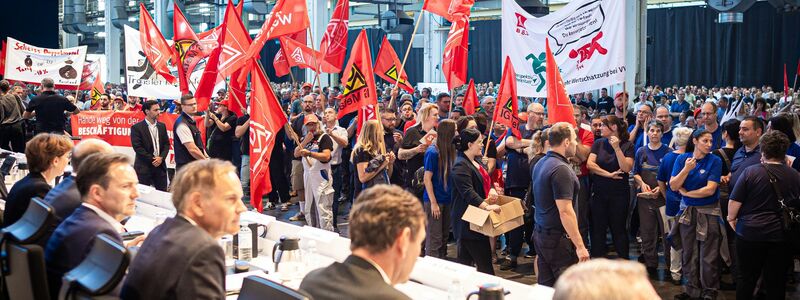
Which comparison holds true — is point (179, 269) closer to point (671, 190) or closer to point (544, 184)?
point (544, 184)

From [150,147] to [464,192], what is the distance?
4922 mm

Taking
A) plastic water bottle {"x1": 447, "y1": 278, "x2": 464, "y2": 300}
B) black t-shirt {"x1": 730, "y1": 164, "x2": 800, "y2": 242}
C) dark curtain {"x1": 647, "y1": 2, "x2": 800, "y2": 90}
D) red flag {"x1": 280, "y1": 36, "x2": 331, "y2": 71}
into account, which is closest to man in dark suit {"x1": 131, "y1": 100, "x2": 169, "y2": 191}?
red flag {"x1": 280, "y1": 36, "x2": 331, "y2": 71}

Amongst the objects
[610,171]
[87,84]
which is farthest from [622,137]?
[87,84]

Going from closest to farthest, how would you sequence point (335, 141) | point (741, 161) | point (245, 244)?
point (245, 244)
point (741, 161)
point (335, 141)

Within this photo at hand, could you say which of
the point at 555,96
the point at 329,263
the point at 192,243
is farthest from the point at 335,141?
the point at 192,243

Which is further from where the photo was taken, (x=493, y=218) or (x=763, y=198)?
(x=493, y=218)

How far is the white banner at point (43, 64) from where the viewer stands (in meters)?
14.7

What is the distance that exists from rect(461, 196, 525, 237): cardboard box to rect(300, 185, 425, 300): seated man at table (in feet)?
11.0

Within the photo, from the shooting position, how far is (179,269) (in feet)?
9.07

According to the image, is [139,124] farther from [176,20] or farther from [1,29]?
[1,29]

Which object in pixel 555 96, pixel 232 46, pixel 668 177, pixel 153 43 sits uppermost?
pixel 153 43

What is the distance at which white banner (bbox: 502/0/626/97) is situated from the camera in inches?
339

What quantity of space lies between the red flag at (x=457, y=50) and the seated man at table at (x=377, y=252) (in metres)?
6.78

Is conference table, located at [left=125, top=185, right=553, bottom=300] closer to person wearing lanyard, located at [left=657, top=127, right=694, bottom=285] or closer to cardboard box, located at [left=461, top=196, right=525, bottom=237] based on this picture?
cardboard box, located at [left=461, top=196, right=525, bottom=237]
